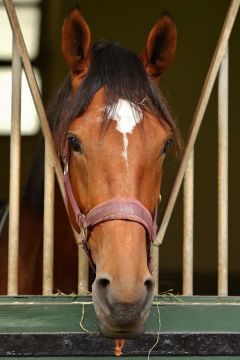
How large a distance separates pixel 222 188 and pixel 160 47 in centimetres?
47

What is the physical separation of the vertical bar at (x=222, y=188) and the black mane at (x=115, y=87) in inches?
5.9

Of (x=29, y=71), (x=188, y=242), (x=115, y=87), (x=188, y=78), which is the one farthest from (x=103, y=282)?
(x=188, y=78)

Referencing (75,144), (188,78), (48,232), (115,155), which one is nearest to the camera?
(115,155)

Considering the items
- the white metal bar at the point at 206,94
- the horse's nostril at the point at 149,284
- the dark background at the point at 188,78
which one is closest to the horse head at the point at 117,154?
the horse's nostril at the point at 149,284

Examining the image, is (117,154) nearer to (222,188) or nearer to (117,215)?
(117,215)

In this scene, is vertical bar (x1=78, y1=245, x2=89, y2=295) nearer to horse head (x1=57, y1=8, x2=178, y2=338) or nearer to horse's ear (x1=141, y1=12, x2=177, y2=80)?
horse head (x1=57, y1=8, x2=178, y2=338)

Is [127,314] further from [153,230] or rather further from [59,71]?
[59,71]

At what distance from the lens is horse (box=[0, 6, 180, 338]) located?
1948 millimetres

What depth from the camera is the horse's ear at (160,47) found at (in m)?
2.35

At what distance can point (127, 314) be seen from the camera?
6.28 feet

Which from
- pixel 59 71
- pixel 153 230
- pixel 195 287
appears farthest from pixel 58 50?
pixel 153 230

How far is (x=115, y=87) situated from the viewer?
88.0 inches

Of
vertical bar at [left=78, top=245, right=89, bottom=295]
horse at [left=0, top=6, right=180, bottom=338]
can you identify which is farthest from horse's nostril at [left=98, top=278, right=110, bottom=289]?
vertical bar at [left=78, top=245, right=89, bottom=295]

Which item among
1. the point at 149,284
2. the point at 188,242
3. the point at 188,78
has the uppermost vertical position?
the point at 188,78
